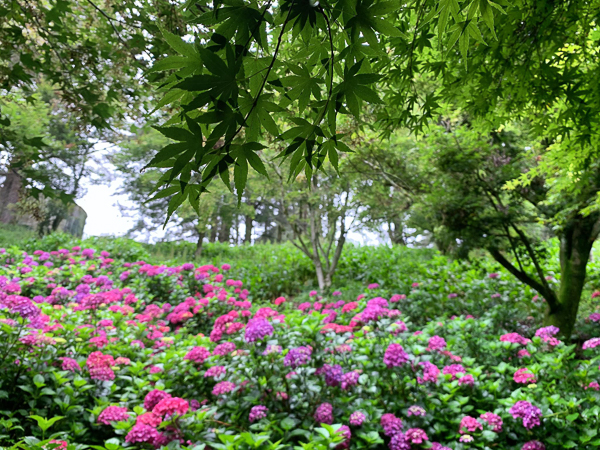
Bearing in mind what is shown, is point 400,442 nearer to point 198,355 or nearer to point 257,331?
point 257,331

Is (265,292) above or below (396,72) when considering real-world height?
below

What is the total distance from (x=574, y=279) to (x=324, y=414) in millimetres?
3399

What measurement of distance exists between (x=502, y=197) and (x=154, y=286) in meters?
5.45

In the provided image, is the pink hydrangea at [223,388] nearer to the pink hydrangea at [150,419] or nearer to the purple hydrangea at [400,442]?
the pink hydrangea at [150,419]

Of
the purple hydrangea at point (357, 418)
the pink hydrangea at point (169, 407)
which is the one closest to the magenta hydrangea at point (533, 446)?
the purple hydrangea at point (357, 418)

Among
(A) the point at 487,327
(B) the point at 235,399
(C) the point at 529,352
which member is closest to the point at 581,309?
(A) the point at 487,327

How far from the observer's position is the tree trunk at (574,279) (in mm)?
3699

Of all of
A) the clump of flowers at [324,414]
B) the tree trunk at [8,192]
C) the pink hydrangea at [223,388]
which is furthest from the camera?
the tree trunk at [8,192]

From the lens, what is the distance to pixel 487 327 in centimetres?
371

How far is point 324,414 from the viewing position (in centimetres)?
214

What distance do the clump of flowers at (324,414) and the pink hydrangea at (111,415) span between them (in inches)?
45.8

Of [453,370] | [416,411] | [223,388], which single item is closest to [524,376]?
[453,370]

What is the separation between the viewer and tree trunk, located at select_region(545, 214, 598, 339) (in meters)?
3.70

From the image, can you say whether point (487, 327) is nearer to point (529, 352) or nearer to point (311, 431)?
point (529, 352)
